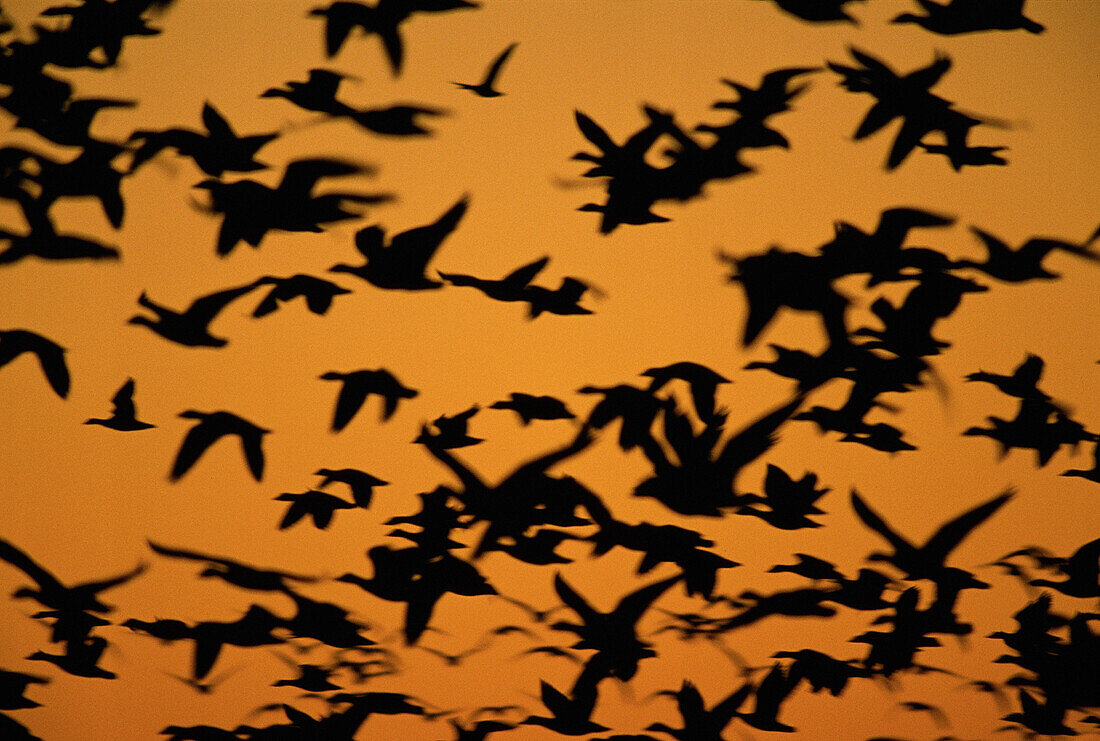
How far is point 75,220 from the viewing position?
1.60 metres

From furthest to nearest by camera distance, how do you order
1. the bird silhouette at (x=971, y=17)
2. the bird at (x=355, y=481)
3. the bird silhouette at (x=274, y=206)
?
the bird at (x=355, y=481) < the bird silhouette at (x=274, y=206) < the bird silhouette at (x=971, y=17)

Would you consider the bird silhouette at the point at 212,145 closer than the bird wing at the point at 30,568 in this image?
Yes

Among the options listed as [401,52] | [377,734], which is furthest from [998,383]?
[377,734]

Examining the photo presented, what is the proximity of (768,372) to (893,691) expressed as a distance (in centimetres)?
65

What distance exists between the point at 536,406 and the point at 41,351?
0.91 metres

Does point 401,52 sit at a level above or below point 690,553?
above

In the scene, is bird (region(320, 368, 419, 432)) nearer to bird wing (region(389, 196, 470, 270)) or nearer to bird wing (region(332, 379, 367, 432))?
bird wing (region(332, 379, 367, 432))

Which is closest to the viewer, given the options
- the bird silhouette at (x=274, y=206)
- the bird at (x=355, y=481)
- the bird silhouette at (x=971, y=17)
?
the bird silhouette at (x=971, y=17)

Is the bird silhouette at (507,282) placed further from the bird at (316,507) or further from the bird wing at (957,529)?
the bird wing at (957,529)

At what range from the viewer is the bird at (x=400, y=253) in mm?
1448

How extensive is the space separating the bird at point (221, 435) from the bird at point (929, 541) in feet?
3.54

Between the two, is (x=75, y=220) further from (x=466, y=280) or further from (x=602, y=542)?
(x=602, y=542)

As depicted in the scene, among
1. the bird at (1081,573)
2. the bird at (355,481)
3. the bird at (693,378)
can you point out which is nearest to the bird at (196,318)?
the bird at (355,481)

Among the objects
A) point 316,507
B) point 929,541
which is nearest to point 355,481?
point 316,507
